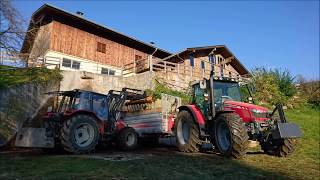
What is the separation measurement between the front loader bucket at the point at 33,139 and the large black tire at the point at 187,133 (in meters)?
4.53

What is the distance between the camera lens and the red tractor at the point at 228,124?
342 inches

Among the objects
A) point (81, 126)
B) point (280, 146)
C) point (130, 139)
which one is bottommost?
point (280, 146)

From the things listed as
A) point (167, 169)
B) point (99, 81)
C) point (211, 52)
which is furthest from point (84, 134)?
point (211, 52)

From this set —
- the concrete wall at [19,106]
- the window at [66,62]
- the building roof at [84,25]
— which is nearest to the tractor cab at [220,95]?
the concrete wall at [19,106]

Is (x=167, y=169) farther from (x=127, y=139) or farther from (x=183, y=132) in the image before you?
(x=127, y=139)

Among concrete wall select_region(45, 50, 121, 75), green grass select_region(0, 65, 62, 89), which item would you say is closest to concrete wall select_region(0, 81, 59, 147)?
green grass select_region(0, 65, 62, 89)

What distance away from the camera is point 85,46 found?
24.7 meters

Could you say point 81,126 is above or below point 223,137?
above

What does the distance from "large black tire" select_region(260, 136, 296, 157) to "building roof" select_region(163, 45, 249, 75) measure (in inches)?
681

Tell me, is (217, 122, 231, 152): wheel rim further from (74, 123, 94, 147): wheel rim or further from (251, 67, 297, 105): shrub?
(251, 67, 297, 105): shrub

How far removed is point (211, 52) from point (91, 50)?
13909mm

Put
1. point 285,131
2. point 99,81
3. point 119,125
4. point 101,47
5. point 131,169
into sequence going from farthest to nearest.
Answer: point 101,47 → point 99,81 → point 119,125 → point 285,131 → point 131,169

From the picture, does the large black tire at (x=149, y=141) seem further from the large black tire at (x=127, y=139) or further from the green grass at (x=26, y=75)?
the green grass at (x=26, y=75)

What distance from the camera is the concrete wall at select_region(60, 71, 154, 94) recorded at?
17.2 m
